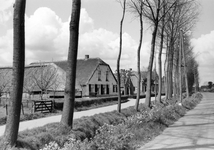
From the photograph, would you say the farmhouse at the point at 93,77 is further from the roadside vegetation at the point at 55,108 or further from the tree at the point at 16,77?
the tree at the point at 16,77

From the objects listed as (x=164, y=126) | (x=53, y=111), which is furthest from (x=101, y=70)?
(x=164, y=126)

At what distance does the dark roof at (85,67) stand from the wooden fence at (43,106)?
64.9 feet

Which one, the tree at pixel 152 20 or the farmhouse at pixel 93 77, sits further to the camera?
the farmhouse at pixel 93 77

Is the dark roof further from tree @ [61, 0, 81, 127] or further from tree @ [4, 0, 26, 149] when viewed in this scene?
tree @ [4, 0, 26, 149]

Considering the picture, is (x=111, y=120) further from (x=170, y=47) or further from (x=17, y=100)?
(x=170, y=47)

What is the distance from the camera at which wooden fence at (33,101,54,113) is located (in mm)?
17950

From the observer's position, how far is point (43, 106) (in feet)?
60.4

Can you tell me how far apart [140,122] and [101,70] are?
30878 millimetres

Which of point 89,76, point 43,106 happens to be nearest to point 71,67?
point 43,106

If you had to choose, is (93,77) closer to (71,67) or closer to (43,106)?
(43,106)

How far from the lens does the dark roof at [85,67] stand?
39453mm

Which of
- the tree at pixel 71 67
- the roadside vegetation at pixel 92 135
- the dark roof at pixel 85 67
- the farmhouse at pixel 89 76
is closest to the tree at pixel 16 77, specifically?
the roadside vegetation at pixel 92 135

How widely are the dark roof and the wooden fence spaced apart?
19.8 metres

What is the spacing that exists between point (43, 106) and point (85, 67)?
2365 cm
